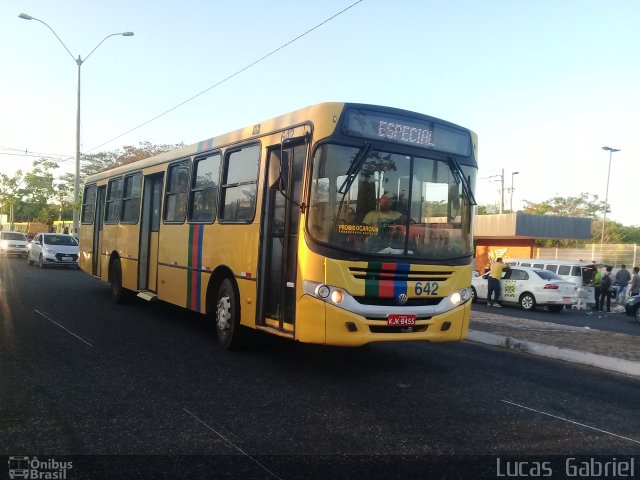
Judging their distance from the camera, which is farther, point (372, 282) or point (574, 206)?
point (574, 206)

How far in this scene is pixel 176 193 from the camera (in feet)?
33.7

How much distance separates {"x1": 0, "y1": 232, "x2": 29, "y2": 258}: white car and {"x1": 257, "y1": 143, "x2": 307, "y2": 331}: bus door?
3068cm

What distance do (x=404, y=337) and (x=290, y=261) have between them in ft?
5.38

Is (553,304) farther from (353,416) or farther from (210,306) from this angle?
(353,416)

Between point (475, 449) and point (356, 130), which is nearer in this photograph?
point (475, 449)

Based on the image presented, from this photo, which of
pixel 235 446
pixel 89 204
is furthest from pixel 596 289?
pixel 235 446

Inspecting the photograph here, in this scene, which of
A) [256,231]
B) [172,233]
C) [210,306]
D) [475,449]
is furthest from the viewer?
[172,233]

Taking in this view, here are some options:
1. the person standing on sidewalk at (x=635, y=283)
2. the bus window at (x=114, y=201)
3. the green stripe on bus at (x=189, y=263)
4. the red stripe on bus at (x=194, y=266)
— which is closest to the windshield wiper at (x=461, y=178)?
the red stripe on bus at (x=194, y=266)

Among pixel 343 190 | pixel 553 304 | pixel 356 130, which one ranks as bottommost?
pixel 553 304

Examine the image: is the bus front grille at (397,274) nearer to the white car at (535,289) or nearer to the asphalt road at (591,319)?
the asphalt road at (591,319)

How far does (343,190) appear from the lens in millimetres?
6359

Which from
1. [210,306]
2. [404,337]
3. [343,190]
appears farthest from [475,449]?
[210,306]

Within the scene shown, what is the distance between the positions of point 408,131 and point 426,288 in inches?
76.6

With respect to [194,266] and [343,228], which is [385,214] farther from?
[194,266]
